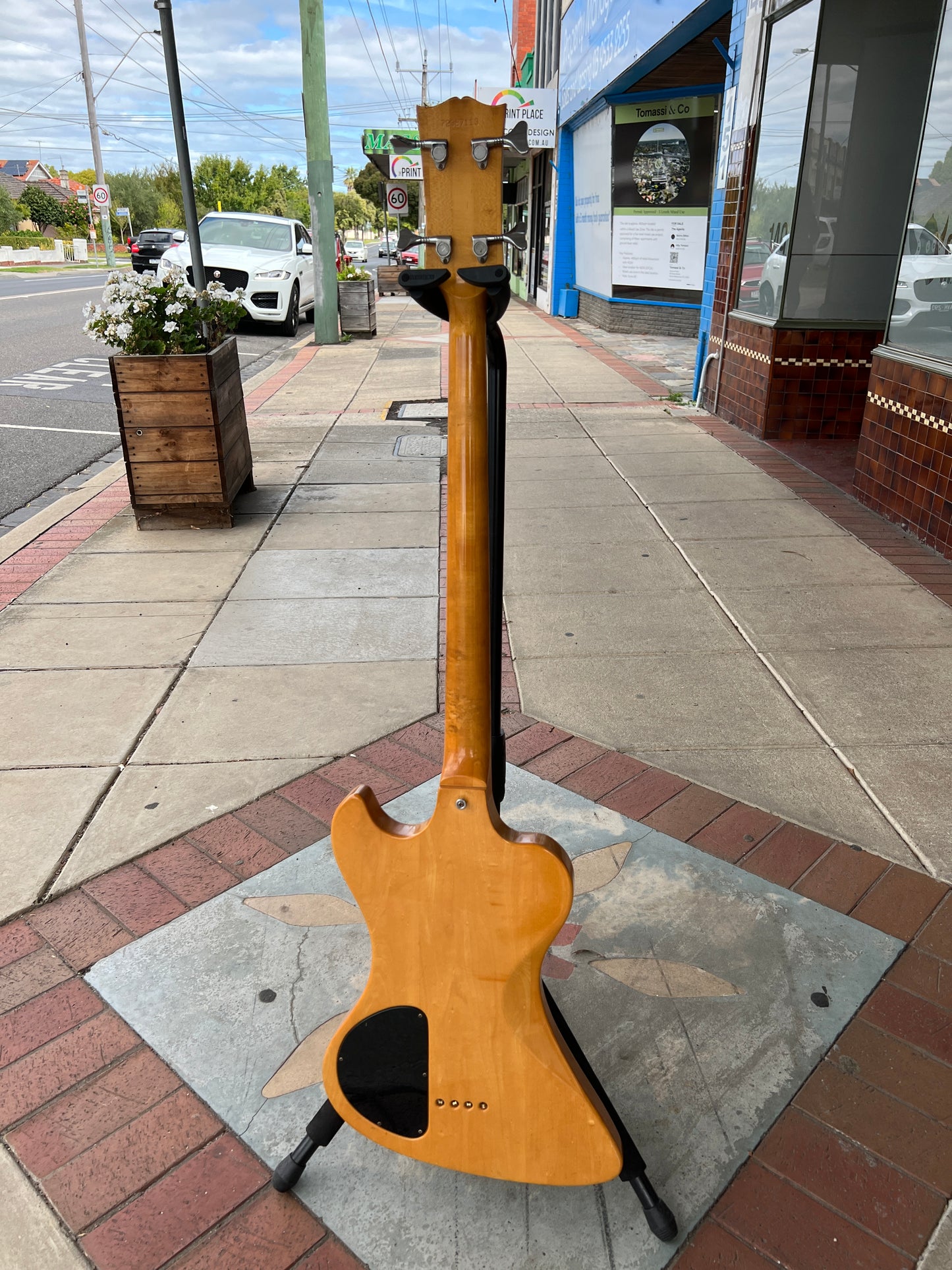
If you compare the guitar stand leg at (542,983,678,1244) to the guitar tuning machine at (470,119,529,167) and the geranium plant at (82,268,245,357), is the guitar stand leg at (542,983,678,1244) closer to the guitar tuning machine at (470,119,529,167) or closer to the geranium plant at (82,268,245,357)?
the guitar tuning machine at (470,119,529,167)

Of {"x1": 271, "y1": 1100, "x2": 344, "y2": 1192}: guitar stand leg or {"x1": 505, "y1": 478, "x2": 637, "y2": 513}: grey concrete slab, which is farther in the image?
{"x1": 505, "y1": 478, "x2": 637, "y2": 513}: grey concrete slab

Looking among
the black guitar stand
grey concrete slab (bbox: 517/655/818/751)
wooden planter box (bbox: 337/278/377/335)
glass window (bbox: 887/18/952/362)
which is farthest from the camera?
wooden planter box (bbox: 337/278/377/335)

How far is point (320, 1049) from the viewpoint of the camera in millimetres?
2076

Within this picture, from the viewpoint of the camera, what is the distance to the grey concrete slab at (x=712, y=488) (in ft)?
20.5

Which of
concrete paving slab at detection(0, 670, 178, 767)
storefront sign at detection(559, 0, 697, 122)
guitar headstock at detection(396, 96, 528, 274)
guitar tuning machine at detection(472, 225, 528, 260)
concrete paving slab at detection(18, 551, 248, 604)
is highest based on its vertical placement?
storefront sign at detection(559, 0, 697, 122)

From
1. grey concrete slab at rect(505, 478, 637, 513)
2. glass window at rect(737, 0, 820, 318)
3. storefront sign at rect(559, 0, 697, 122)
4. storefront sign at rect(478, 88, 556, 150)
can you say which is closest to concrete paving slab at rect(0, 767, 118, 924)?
grey concrete slab at rect(505, 478, 637, 513)

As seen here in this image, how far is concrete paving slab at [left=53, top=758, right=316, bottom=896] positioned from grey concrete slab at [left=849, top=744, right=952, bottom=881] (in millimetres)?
1910

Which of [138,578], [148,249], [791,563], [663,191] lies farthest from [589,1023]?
[148,249]

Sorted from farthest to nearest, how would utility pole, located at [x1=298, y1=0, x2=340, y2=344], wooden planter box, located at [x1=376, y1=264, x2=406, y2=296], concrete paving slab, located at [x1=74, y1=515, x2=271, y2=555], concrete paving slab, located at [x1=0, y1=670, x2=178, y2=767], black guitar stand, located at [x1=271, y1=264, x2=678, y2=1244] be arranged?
wooden planter box, located at [x1=376, y1=264, x2=406, y2=296] → utility pole, located at [x1=298, y1=0, x2=340, y2=344] → concrete paving slab, located at [x1=74, y1=515, x2=271, y2=555] → concrete paving slab, located at [x1=0, y1=670, x2=178, y2=767] → black guitar stand, located at [x1=271, y1=264, x2=678, y2=1244]

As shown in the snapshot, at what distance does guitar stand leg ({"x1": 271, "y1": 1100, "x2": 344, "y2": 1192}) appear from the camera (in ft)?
5.73

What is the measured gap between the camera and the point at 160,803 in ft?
9.79

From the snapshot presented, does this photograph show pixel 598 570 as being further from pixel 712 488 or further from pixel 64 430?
pixel 64 430

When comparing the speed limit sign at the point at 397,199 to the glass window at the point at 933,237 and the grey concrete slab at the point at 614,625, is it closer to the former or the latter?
the glass window at the point at 933,237

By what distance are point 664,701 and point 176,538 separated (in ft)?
10.7
